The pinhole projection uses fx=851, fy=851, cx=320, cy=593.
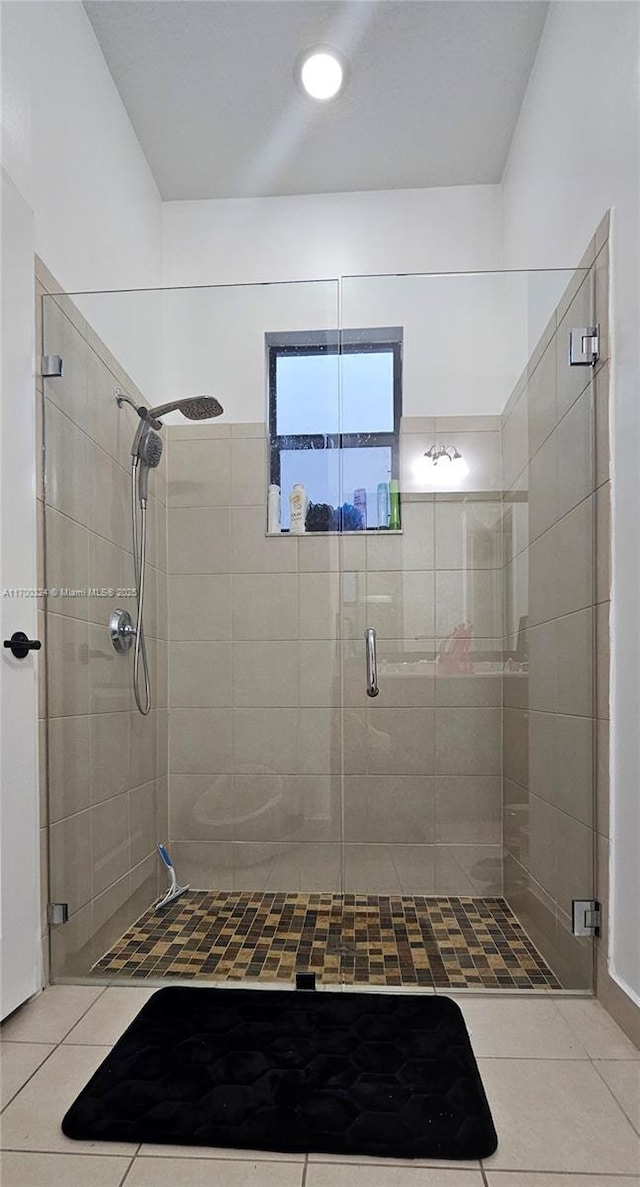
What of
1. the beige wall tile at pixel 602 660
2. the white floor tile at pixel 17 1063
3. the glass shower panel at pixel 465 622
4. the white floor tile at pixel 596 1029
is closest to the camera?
the white floor tile at pixel 17 1063

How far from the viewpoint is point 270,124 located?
9.84 ft

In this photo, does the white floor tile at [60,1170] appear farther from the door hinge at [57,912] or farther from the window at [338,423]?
the window at [338,423]

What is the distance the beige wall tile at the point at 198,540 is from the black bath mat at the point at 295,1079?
1.08 meters

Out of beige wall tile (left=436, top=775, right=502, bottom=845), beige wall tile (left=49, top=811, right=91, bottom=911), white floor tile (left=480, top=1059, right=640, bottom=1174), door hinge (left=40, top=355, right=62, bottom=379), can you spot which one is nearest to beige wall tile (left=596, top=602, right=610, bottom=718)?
beige wall tile (left=436, top=775, right=502, bottom=845)

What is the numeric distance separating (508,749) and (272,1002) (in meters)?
0.89

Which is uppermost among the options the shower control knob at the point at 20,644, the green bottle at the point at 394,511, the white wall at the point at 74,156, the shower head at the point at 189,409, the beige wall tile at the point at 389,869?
the white wall at the point at 74,156

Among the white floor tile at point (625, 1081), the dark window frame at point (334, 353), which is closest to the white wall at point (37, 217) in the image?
the dark window frame at point (334, 353)

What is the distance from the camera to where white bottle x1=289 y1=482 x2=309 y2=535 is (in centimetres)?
235

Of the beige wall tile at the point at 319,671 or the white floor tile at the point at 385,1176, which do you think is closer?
the white floor tile at the point at 385,1176

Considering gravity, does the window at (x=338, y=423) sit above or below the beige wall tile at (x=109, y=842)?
above

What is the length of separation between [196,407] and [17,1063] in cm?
162

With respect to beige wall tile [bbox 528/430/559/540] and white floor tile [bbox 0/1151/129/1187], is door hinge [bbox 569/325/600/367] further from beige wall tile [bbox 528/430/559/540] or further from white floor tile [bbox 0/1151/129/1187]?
white floor tile [bbox 0/1151/129/1187]

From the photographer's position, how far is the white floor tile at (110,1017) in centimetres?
181

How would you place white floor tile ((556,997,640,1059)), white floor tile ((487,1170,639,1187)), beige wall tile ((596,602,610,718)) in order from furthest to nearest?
beige wall tile ((596,602,610,718)), white floor tile ((556,997,640,1059)), white floor tile ((487,1170,639,1187))
